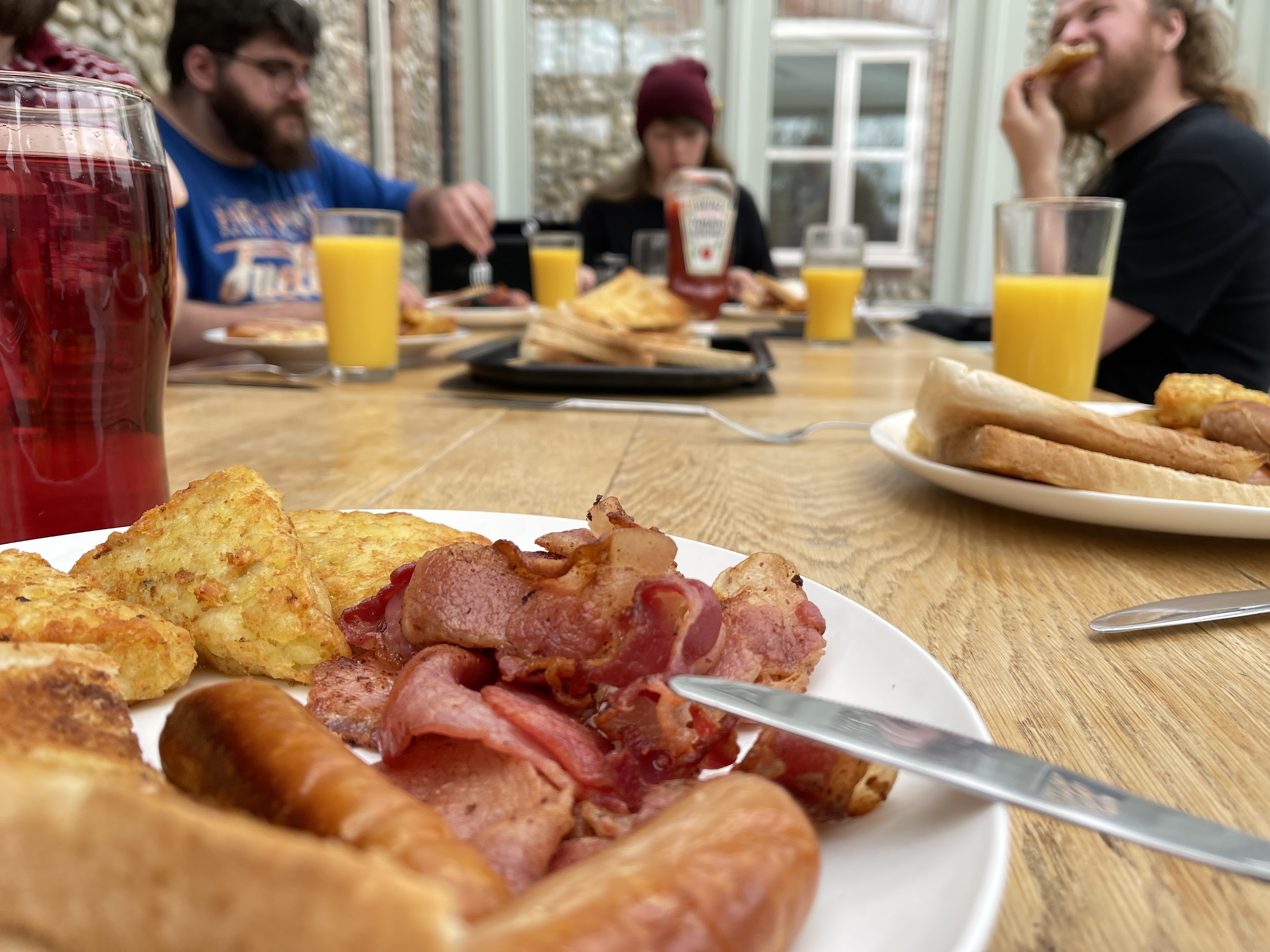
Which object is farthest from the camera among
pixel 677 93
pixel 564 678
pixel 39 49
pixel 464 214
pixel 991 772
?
pixel 677 93

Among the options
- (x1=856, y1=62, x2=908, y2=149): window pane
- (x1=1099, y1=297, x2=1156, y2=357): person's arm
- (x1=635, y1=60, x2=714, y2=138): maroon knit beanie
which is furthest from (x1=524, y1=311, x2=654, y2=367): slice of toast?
(x1=856, y1=62, x2=908, y2=149): window pane

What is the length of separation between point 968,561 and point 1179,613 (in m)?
0.22

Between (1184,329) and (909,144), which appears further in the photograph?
(909,144)

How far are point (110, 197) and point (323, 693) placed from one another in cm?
56

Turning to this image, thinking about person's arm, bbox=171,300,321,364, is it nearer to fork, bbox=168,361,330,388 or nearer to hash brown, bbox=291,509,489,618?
fork, bbox=168,361,330,388

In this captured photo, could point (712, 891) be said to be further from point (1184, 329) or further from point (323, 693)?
point (1184, 329)

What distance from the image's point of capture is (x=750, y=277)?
4801 mm

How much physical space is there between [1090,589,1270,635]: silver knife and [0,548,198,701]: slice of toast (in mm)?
711

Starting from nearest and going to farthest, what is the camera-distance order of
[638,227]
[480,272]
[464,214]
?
[464,214]
[480,272]
[638,227]

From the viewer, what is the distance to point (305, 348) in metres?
2.27

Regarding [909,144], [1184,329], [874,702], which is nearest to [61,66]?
[874,702]

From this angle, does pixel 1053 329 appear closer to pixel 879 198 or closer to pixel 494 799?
pixel 494 799

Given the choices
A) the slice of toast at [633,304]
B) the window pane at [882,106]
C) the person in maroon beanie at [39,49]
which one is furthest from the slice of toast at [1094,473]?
the window pane at [882,106]

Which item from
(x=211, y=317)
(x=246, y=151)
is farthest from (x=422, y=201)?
(x=211, y=317)
